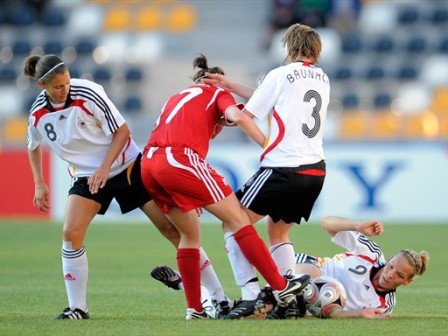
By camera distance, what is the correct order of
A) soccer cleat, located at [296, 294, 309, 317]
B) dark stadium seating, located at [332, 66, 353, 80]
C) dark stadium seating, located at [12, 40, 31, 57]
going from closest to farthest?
soccer cleat, located at [296, 294, 309, 317] < dark stadium seating, located at [332, 66, 353, 80] < dark stadium seating, located at [12, 40, 31, 57]

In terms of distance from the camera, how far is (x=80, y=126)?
7.78m

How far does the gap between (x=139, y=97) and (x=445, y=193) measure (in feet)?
27.2

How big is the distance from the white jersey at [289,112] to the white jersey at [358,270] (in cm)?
83

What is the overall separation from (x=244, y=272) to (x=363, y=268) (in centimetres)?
98

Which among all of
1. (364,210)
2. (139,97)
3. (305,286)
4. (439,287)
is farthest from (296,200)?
(139,97)

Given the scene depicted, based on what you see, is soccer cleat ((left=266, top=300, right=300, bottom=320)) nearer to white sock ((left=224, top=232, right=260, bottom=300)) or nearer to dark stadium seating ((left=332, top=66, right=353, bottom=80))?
white sock ((left=224, top=232, right=260, bottom=300))

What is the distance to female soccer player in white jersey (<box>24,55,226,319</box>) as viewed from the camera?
762 cm

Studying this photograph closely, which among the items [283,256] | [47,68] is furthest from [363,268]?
[47,68]

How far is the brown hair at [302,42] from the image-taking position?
7.52 m

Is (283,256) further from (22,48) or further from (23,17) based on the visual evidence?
(23,17)

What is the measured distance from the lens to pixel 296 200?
744 cm

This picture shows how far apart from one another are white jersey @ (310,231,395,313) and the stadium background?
10065 mm

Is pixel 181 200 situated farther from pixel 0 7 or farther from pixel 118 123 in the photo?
pixel 0 7

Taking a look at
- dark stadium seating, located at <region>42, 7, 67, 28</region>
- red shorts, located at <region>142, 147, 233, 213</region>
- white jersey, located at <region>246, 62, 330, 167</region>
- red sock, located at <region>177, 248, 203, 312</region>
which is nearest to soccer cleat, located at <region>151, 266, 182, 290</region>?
red sock, located at <region>177, 248, 203, 312</region>
